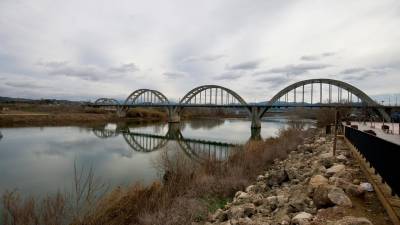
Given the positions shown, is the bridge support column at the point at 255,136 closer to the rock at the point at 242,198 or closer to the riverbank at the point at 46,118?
the rock at the point at 242,198

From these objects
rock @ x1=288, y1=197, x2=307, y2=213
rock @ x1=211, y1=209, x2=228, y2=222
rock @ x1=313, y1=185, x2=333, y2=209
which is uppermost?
rock @ x1=313, y1=185, x2=333, y2=209

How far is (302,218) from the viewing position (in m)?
5.61

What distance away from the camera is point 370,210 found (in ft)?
17.8

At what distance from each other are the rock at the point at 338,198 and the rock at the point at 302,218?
21.8 inches

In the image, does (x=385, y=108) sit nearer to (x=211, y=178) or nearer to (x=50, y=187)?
(x=211, y=178)

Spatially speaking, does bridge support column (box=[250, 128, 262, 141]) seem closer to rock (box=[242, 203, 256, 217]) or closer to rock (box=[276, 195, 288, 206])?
rock (box=[276, 195, 288, 206])

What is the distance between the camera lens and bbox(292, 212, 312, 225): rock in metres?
5.51

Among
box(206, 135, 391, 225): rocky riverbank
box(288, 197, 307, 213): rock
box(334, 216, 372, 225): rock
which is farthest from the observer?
box(288, 197, 307, 213): rock

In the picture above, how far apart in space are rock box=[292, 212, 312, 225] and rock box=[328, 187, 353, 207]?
55cm

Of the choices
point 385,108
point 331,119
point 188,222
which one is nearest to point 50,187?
point 188,222

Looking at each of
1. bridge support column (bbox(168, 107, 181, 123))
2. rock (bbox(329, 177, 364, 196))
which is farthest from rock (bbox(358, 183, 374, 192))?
bridge support column (bbox(168, 107, 181, 123))

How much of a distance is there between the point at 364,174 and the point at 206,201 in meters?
4.80

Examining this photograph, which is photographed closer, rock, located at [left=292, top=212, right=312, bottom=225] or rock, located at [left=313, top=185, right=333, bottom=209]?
rock, located at [left=292, top=212, right=312, bottom=225]

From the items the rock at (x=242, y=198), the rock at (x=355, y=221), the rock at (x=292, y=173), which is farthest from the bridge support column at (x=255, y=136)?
the rock at (x=355, y=221)
